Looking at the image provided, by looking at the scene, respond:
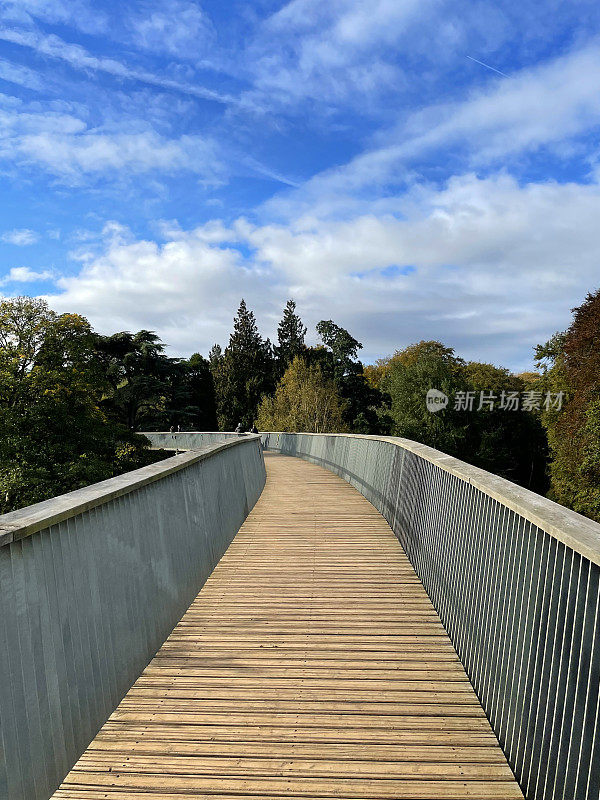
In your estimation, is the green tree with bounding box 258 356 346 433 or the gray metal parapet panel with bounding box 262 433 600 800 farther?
the green tree with bounding box 258 356 346 433

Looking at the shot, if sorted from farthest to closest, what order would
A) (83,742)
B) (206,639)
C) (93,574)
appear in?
(206,639) → (93,574) → (83,742)

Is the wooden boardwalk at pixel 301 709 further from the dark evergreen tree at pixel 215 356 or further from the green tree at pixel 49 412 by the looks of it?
the dark evergreen tree at pixel 215 356

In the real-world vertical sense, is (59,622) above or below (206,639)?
above

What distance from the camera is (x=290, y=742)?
319 centimetres

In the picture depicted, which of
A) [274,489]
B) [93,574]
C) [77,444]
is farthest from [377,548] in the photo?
[77,444]

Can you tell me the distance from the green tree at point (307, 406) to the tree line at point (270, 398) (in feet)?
0.40

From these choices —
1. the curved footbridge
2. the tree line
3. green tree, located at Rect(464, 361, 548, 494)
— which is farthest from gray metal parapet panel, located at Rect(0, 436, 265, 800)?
green tree, located at Rect(464, 361, 548, 494)

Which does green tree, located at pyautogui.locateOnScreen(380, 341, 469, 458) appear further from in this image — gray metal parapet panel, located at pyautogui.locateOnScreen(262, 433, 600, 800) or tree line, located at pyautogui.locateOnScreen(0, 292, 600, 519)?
gray metal parapet panel, located at pyautogui.locateOnScreen(262, 433, 600, 800)

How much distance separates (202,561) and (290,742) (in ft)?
9.99

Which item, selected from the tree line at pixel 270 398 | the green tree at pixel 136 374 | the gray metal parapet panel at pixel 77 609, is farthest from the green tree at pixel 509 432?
the gray metal parapet panel at pixel 77 609

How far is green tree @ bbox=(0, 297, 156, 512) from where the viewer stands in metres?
30.5

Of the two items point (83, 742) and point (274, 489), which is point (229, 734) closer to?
point (83, 742)

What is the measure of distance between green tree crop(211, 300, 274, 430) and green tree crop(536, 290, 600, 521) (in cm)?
4262

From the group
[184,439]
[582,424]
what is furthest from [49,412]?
[582,424]
